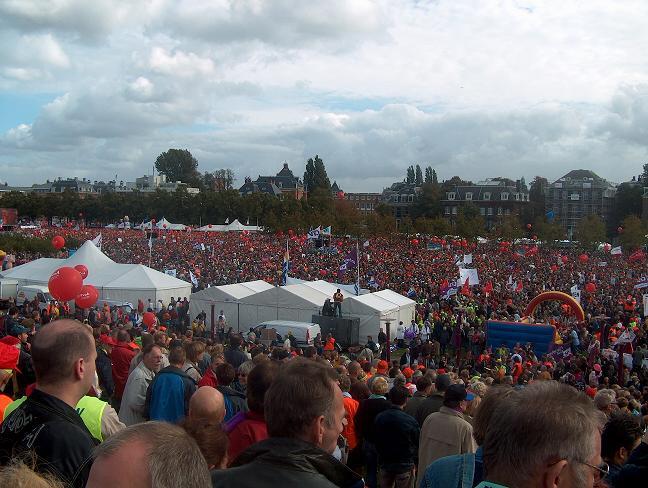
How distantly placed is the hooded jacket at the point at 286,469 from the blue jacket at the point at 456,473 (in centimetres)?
48

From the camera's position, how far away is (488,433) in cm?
187

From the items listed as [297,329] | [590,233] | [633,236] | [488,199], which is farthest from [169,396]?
[488,199]

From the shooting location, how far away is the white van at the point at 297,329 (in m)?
16.7

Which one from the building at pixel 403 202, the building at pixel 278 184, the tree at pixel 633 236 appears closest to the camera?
the tree at pixel 633 236

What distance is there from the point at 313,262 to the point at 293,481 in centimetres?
3432

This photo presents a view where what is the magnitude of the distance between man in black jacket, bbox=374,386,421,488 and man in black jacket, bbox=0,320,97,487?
104 inches

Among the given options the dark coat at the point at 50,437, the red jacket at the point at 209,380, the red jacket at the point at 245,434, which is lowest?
the red jacket at the point at 209,380

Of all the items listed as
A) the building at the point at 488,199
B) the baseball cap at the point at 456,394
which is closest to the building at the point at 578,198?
the building at the point at 488,199

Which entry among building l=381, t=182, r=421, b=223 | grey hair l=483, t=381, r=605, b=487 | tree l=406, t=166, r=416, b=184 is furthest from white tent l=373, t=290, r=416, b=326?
tree l=406, t=166, r=416, b=184

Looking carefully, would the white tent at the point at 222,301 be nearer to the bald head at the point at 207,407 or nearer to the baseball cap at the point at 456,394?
the baseball cap at the point at 456,394

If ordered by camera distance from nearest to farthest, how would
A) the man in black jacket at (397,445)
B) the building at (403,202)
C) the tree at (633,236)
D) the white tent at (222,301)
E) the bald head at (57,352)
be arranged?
the bald head at (57,352) → the man in black jacket at (397,445) → the white tent at (222,301) → the tree at (633,236) → the building at (403,202)

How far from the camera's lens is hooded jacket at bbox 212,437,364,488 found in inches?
80.5

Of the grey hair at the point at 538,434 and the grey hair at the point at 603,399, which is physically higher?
the grey hair at the point at 538,434

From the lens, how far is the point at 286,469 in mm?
2068
